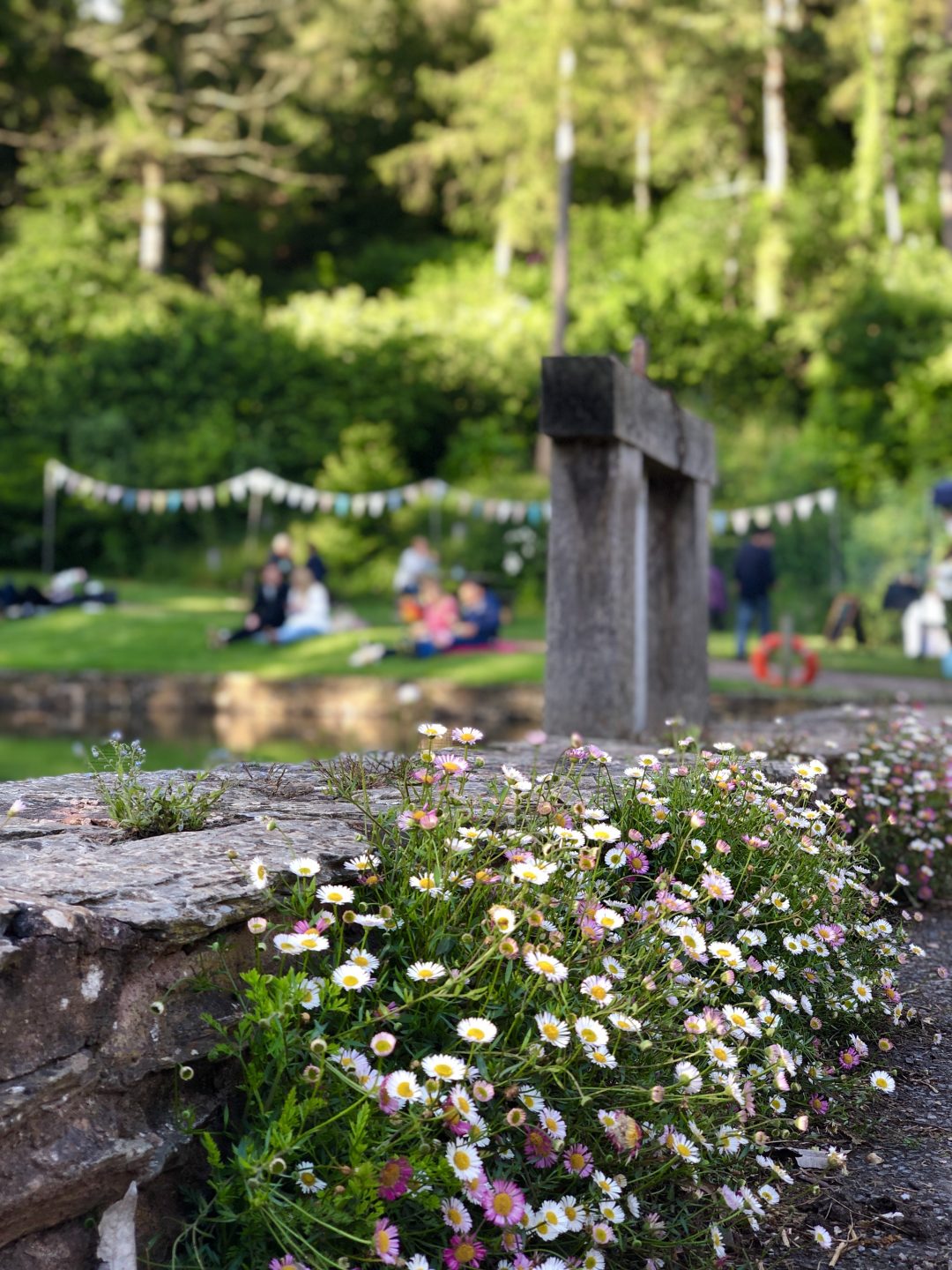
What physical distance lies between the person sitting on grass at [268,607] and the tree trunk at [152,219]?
53.9 feet

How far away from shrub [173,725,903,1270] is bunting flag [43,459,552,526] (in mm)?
18664

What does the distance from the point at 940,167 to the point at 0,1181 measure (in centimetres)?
2891

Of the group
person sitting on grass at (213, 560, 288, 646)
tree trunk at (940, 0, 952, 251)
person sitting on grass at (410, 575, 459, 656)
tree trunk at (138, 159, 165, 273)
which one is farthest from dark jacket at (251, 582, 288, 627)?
tree trunk at (138, 159, 165, 273)

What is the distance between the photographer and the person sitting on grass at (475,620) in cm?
1509

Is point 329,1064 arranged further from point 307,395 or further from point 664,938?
point 307,395

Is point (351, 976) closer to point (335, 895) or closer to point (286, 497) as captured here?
point (335, 895)

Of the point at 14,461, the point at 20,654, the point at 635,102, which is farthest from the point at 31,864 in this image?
the point at 635,102

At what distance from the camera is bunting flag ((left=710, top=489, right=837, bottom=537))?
19.3 meters

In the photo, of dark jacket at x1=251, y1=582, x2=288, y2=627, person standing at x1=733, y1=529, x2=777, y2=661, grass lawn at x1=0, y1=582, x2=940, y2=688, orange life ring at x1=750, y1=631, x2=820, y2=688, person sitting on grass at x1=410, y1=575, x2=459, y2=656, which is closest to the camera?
orange life ring at x1=750, y1=631, x2=820, y2=688

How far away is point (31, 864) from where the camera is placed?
2.52m

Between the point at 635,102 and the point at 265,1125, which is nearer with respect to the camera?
the point at 265,1125

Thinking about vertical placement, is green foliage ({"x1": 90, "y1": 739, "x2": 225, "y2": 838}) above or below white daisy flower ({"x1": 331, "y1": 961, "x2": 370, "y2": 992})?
above

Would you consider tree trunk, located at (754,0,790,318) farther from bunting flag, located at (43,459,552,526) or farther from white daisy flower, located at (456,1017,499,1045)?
white daisy flower, located at (456,1017,499,1045)

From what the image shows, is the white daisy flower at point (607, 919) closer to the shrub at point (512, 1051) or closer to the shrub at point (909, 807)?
the shrub at point (512, 1051)
